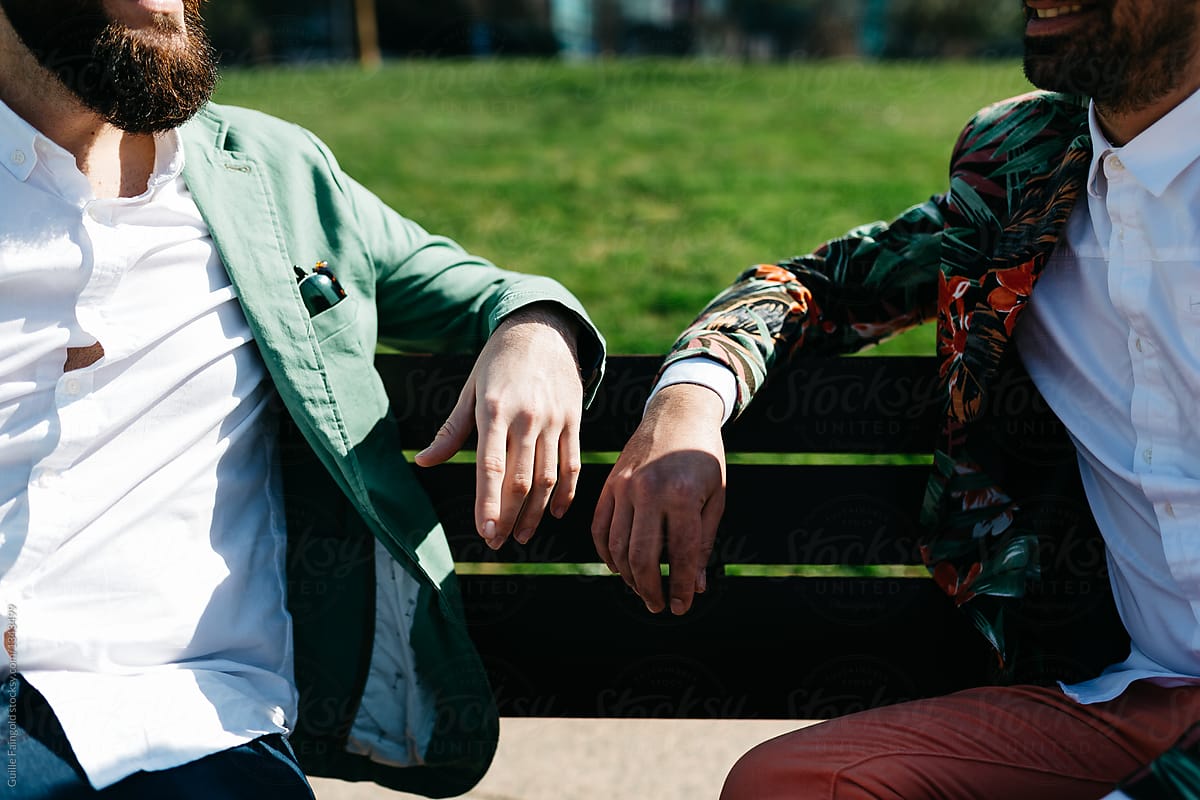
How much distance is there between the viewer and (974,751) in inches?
73.6

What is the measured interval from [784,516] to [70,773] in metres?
1.36

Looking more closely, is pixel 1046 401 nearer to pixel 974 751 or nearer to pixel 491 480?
pixel 974 751

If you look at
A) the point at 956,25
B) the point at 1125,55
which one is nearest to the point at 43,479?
the point at 1125,55

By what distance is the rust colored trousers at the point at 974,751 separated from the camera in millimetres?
1812

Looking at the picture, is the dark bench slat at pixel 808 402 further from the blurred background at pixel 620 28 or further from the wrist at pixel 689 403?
the blurred background at pixel 620 28

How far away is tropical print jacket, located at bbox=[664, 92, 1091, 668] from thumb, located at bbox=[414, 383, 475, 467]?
0.38 m

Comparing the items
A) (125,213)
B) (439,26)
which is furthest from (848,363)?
(439,26)

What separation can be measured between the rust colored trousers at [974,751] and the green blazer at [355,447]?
2.07 feet

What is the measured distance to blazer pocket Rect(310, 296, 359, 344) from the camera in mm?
2125

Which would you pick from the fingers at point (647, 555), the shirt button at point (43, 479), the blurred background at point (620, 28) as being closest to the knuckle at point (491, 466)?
the fingers at point (647, 555)

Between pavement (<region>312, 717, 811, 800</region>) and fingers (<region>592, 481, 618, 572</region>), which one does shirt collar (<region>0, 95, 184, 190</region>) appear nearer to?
fingers (<region>592, 481, 618, 572</region>)

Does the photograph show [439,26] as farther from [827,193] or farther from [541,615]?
[541,615]

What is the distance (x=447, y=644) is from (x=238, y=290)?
766mm

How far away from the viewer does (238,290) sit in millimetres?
2078
